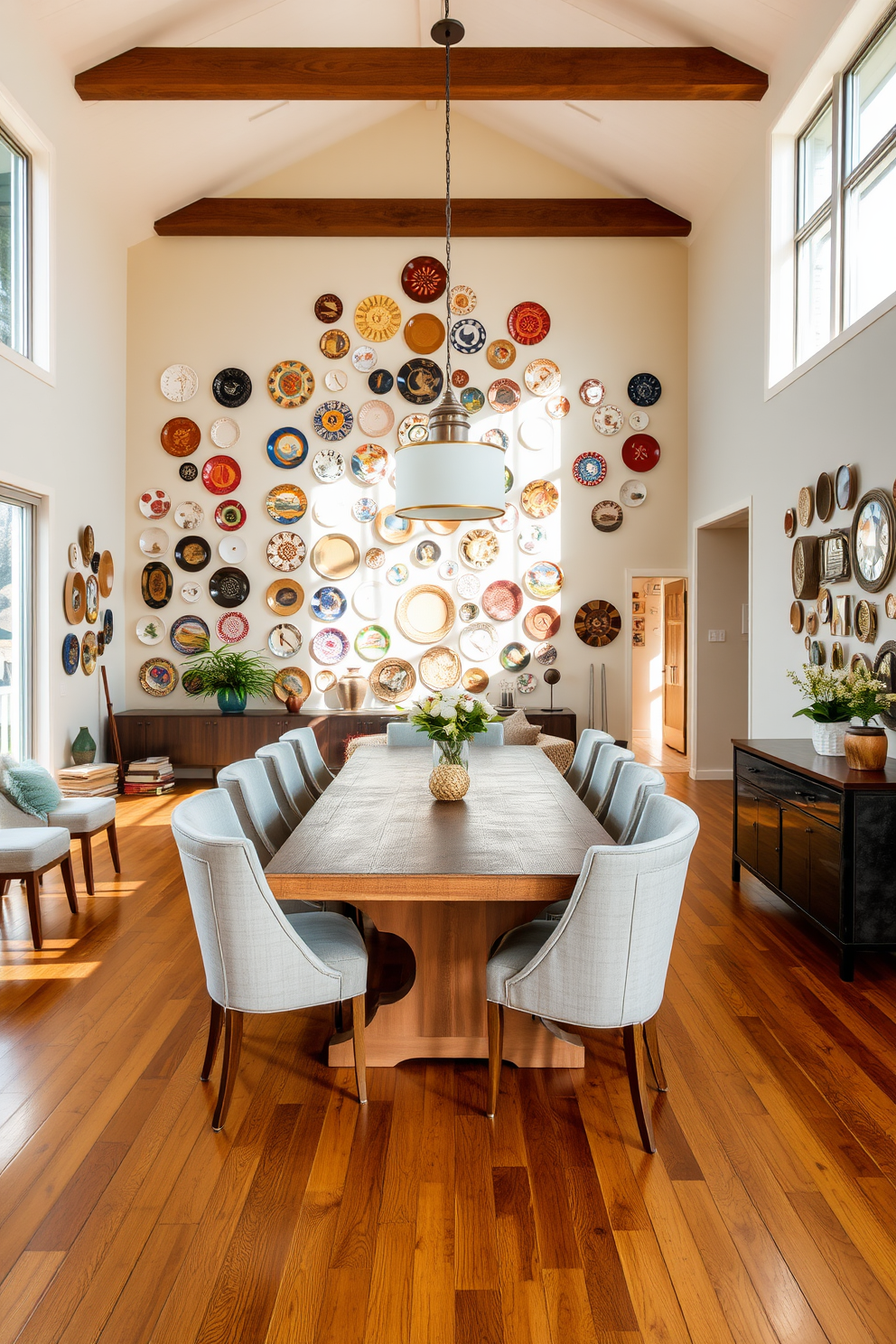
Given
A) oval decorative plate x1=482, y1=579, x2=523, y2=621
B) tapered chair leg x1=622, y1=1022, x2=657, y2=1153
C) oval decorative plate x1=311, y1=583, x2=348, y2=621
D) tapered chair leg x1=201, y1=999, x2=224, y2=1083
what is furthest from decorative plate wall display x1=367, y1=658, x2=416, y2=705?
tapered chair leg x1=622, y1=1022, x2=657, y2=1153

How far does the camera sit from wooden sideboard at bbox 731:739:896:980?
3.35 meters

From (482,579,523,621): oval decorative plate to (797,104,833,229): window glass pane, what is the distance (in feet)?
11.6

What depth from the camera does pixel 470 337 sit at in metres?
7.89

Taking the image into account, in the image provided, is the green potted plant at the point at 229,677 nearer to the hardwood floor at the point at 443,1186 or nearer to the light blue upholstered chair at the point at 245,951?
the hardwood floor at the point at 443,1186

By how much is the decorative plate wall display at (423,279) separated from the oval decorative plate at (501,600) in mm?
2600

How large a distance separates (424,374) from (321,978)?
651 cm

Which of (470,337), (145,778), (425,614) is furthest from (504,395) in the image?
(145,778)

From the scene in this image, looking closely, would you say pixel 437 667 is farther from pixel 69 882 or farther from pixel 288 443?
pixel 69 882

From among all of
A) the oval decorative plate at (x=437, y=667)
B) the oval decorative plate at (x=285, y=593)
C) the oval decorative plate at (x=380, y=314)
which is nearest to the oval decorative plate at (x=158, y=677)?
the oval decorative plate at (x=285, y=593)

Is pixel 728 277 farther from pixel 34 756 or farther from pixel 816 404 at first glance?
pixel 34 756

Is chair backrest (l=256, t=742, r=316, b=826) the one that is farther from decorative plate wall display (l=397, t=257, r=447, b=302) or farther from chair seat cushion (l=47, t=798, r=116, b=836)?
decorative plate wall display (l=397, t=257, r=447, b=302)

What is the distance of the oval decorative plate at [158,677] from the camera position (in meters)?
7.90

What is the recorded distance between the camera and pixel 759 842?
429 cm

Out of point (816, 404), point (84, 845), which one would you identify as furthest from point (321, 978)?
point (816, 404)
